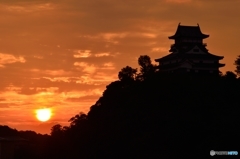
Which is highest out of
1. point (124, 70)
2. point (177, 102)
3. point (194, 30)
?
point (194, 30)

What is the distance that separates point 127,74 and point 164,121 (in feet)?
55.1

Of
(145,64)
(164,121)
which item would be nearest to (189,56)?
(145,64)

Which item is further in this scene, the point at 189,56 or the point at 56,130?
the point at 189,56

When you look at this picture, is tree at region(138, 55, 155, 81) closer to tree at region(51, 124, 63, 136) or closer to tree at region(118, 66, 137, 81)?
tree at region(118, 66, 137, 81)

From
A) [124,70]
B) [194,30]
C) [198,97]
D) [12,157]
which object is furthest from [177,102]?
[12,157]

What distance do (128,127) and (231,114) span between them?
7.95 metres

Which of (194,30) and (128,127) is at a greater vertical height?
(194,30)

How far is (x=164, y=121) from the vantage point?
152 feet

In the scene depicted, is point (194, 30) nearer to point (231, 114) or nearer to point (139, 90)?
point (139, 90)

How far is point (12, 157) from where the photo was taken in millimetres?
87438

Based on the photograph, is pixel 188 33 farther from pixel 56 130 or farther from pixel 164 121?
pixel 164 121

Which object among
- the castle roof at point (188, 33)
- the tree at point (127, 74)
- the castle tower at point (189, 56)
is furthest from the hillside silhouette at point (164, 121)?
the castle roof at point (188, 33)

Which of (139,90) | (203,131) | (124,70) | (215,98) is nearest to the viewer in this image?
(203,131)

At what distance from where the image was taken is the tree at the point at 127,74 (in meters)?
62.4
